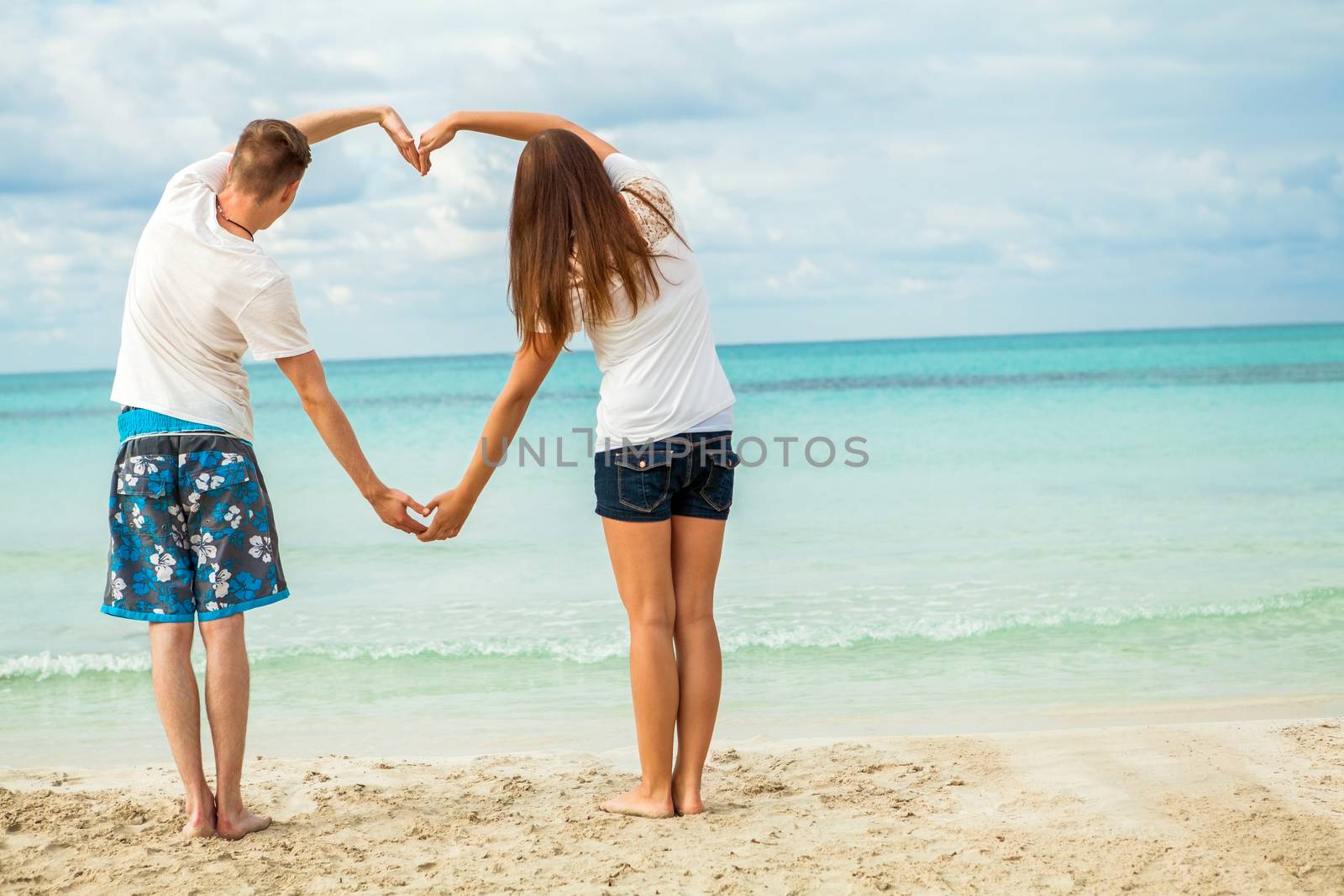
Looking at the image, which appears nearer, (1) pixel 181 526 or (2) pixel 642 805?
(1) pixel 181 526

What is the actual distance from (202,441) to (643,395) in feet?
3.58

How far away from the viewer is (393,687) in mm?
5055

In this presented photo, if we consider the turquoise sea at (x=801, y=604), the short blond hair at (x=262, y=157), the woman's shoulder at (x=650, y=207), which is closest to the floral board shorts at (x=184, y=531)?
the short blond hair at (x=262, y=157)

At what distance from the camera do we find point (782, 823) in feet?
9.38

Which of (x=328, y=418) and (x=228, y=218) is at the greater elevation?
(x=228, y=218)

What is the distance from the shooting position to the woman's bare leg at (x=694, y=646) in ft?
9.39

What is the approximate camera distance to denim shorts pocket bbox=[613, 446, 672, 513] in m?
2.74

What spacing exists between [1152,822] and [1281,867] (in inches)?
14.3

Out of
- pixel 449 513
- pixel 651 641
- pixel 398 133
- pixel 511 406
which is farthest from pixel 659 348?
pixel 398 133

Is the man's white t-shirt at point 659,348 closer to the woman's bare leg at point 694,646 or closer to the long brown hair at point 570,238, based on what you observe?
the long brown hair at point 570,238

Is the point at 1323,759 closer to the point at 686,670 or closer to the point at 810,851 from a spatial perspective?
the point at 810,851

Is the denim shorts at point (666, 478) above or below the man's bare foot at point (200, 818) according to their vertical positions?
above

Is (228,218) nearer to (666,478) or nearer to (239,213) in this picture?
(239,213)

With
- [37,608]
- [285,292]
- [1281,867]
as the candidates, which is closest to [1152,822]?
[1281,867]
